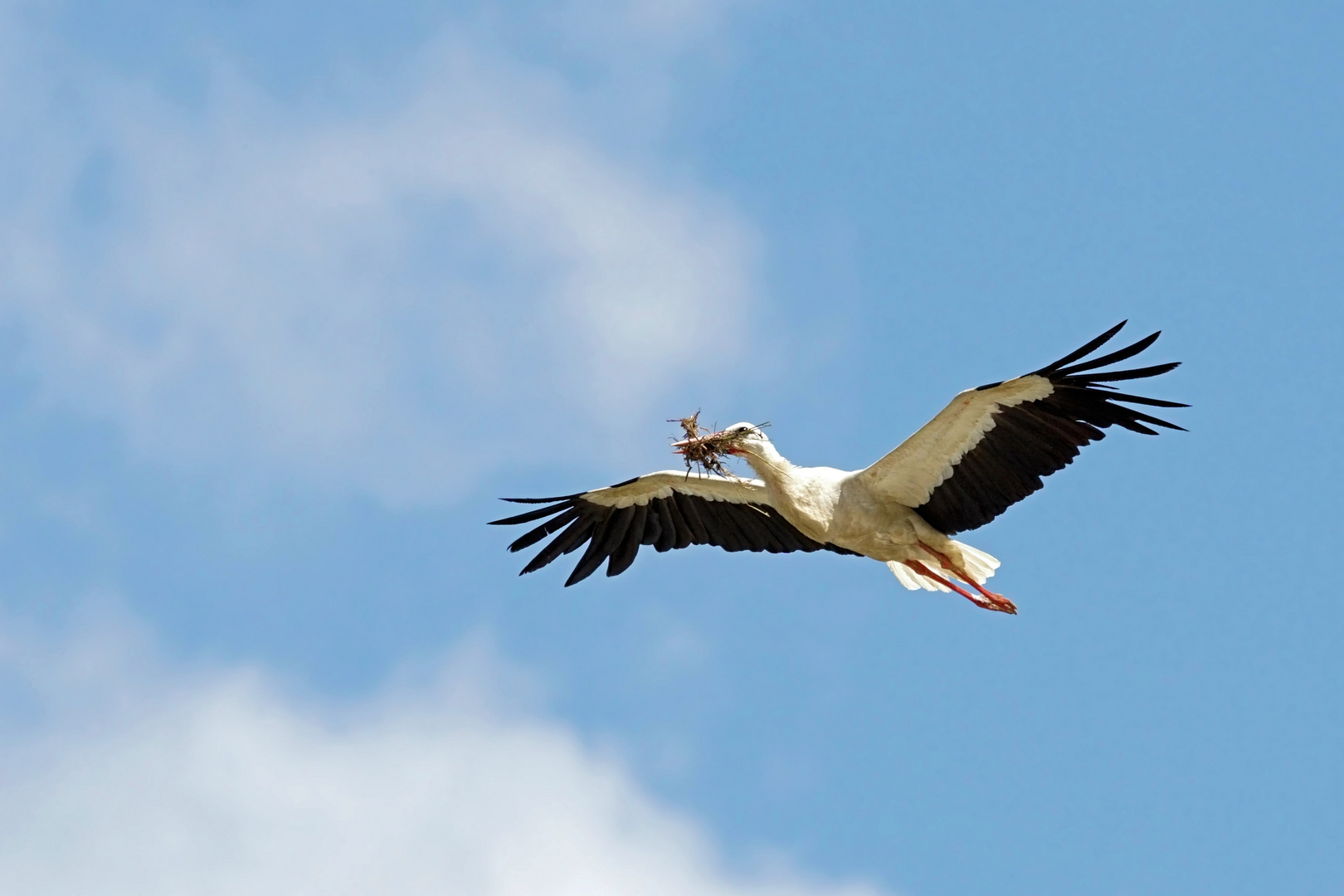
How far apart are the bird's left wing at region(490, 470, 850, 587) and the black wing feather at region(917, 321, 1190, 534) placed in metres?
1.23

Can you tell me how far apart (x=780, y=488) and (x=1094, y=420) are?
196 centimetres

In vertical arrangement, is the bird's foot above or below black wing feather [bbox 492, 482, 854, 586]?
below

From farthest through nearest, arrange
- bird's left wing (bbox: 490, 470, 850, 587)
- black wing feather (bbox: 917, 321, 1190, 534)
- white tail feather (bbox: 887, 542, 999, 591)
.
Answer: bird's left wing (bbox: 490, 470, 850, 587) < white tail feather (bbox: 887, 542, 999, 591) < black wing feather (bbox: 917, 321, 1190, 534)

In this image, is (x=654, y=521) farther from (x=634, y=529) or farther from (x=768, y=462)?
(x=768, y=462)

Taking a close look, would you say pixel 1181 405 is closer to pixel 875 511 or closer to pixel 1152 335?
pixel 1152 335

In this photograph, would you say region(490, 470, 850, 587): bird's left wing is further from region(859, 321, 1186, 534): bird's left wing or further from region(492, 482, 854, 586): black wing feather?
region(859, 321, 1186, 534): bird's left wing

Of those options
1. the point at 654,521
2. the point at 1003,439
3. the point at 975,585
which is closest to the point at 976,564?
the point at 975,585

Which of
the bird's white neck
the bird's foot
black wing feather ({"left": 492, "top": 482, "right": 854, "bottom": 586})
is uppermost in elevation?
black wing feather ({"left": 492, "top": 482, "right": 854, "bottom": 586})

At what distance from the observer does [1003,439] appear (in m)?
10.2

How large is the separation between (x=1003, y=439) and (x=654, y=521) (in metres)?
2.73

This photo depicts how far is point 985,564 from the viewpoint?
10.8m

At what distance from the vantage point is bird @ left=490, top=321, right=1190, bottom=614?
9.80 m

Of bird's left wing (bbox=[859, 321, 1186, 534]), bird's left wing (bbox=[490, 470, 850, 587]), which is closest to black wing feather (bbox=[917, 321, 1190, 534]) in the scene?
bird's left wing (bbox=[859, 321, 1186, 534])

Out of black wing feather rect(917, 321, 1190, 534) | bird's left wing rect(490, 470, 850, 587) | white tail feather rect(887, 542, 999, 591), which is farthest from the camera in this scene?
bird's left wing rect(490, 470, 850, 587)
